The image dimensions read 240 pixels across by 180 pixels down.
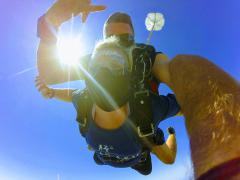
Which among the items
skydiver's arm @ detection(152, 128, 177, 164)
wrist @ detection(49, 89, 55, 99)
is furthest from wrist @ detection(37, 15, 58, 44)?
skydiver's arm @ detection(152, 128, 177, 164)

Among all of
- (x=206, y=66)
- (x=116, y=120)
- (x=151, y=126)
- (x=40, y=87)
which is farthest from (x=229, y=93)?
(x=40, y=87)

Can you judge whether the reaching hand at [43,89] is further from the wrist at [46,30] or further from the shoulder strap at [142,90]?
the shoulder strap at [142,90]

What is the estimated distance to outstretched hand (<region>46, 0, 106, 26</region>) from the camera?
3.61 m

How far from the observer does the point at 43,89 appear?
5.57m

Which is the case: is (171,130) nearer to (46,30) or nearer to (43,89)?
(43,89)

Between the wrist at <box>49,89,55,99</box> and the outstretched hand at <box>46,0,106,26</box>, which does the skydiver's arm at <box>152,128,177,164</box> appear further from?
the outstretched hand at <box>46,0,106,26</box>

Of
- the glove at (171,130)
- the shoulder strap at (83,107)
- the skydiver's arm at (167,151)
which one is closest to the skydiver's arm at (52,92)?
the shoulder strap at (83,107)

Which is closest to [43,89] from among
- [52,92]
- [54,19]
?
[52,92]

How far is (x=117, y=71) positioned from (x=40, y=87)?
2.00 metres

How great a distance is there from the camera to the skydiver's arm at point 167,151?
543 cm

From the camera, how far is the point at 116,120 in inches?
171

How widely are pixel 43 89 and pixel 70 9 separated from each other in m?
2.33

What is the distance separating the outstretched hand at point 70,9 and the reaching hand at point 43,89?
1533 mm

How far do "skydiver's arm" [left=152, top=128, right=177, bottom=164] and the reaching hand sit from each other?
7.32ft
